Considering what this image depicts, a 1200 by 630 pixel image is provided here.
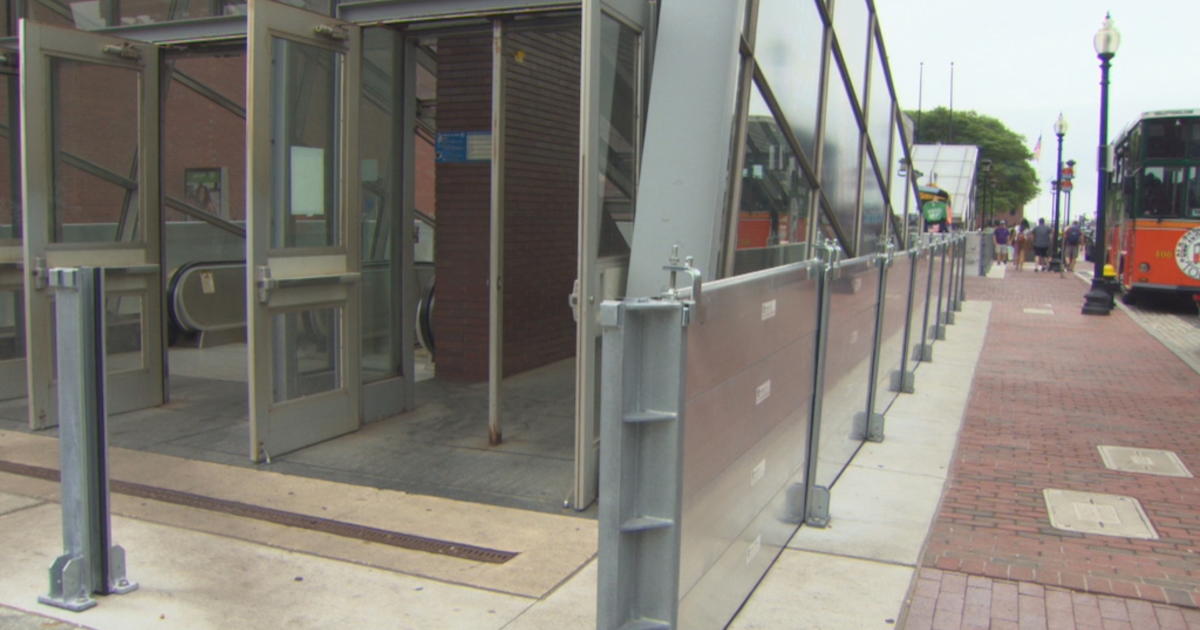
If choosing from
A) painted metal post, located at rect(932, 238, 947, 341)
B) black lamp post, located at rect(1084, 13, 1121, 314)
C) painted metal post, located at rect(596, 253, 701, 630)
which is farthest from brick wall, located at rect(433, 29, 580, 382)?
black lamp post, located at rect(1084, 13, 1121, 314)

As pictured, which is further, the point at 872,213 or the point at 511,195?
the point at 872,213

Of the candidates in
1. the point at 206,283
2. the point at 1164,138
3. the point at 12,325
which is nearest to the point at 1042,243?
the point at 1164,138

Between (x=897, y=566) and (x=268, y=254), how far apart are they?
4.00 metres

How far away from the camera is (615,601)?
2.91m

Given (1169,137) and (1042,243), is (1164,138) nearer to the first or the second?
(1169,137)

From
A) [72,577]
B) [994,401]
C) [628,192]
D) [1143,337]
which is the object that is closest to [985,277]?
[1143,337]

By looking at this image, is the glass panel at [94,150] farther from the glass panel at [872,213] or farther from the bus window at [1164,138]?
the bus window at [1164,138]

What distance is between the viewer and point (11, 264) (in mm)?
8070

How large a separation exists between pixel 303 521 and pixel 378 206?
2.83 m

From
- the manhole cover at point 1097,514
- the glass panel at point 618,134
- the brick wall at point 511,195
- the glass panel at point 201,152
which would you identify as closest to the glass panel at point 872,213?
the brick wall at point 511,195

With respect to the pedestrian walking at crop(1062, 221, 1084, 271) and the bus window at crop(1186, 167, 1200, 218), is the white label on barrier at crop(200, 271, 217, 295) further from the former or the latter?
the pedestrian walking at crop(1062, 221, 1084, 271)

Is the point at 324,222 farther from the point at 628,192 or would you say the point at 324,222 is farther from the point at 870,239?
the point at 870,239

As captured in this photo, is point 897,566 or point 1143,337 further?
point 1143,337

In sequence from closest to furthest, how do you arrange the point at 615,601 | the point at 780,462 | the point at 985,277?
1. the point at 615,601
2. the point at 780,462
3. the point at 985,277
